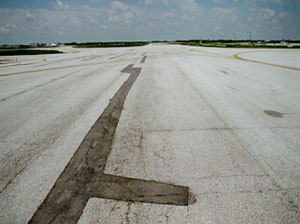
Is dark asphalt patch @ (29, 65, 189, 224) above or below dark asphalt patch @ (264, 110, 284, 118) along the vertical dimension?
below

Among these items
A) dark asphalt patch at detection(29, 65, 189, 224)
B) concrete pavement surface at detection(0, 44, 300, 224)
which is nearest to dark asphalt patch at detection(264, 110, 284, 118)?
concrete pavement surface at detection(0, 44, 300, 224)

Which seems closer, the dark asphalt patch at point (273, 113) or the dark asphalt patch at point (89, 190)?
the dark asphalt patch at point (89, 190)

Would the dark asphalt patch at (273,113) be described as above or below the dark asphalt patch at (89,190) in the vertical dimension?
above

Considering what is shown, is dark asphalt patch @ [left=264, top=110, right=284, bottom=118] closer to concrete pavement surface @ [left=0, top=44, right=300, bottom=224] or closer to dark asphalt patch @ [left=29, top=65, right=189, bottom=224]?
concrete pavement surface @ [left=0, top=44, right=300, bottom=224]

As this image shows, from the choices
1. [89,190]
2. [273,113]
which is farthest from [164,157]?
[273,113]

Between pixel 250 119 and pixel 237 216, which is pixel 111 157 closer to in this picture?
pixel 237 216

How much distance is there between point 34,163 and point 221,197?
268cm

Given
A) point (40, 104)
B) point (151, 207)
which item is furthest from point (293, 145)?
point (40, 104)

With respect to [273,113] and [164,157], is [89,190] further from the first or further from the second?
[273,113]

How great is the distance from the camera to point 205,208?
194 centimetres

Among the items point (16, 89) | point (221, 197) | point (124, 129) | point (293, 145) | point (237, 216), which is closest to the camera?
point (237, 216)

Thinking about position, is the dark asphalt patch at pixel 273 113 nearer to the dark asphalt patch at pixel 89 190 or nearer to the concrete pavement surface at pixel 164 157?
the concrete pavement surface at pixel 164 157

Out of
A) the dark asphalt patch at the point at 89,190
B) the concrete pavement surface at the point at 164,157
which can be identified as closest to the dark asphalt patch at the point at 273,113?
the concrete pavement surface at the point at 164,157

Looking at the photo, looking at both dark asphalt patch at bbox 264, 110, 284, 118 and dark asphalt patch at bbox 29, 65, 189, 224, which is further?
dark asphalt patch at bbox 264, 110, 284, 118
